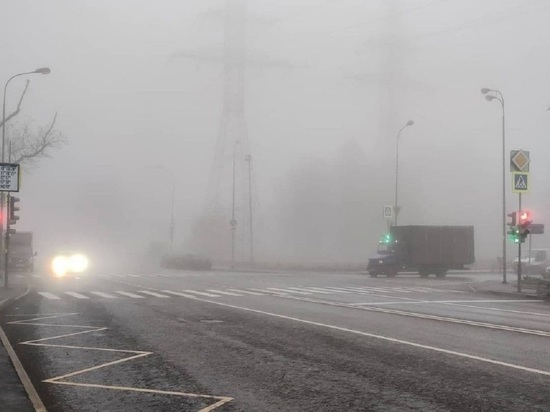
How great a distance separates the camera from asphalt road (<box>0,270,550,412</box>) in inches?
291

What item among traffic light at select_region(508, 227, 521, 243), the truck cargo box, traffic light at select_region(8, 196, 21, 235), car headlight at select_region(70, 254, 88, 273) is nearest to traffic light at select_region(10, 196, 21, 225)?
traffic light at select_region(8, 196, 21, 235)

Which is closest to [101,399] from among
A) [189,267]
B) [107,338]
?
[107,338]

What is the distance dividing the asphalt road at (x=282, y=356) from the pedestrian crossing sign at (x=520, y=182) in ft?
32.2

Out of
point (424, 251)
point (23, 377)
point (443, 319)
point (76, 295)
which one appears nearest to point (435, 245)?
point (424, 251)

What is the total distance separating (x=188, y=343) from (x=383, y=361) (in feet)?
11.7

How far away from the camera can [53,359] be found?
10047 millimetres

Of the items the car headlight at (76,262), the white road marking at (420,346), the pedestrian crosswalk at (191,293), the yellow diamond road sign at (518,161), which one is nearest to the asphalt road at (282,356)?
the white road marking at (420,346)

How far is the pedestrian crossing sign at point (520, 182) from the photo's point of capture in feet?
93.6

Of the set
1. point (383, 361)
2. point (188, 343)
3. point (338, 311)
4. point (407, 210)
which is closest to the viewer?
point (383, 361)

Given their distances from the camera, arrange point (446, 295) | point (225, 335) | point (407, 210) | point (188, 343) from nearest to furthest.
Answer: point (188, 343) < point (225, 335) < point (446, 295) < point (407, 210)

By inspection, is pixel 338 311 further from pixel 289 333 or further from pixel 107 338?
pixel 107 338

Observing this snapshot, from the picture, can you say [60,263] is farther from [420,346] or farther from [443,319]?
[420,346]

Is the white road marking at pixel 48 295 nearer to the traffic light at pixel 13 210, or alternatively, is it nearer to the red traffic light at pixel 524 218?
the traffic light at pixel 13 210

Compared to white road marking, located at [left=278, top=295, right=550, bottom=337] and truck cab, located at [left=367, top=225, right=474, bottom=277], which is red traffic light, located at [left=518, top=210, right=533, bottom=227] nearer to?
white road marking, located at [left=278, top=295, right=550, bottom=337]
